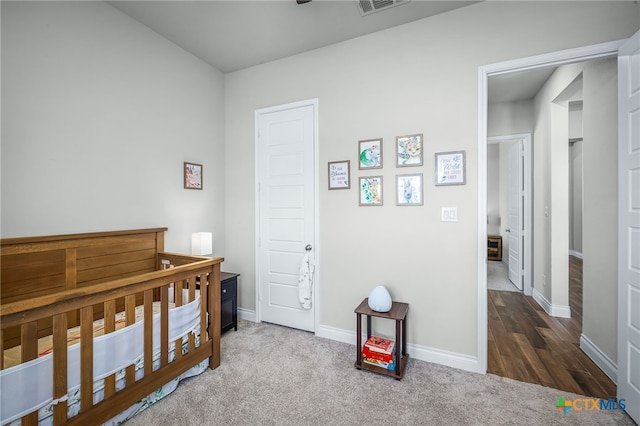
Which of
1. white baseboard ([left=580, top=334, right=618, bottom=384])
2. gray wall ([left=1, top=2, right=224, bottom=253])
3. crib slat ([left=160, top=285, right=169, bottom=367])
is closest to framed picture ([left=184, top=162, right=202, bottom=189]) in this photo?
gray wall ([left=1, top=2, right=224, bottom=253])

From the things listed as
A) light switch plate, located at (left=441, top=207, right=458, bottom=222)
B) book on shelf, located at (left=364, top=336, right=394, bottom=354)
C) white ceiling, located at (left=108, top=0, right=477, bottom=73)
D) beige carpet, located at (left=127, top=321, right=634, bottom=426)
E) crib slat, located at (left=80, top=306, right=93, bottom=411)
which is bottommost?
beige carpet, located at (left=127, top=321, right=634, bottom=426)

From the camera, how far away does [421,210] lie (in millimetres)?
2307

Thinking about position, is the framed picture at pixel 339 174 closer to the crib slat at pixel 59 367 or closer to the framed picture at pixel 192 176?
the framed picture at pixel 192 176

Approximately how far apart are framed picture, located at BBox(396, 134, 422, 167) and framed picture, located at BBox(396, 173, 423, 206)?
11 centimetres

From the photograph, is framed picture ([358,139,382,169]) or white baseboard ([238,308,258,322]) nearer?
framed picture ([358,139,382,169])

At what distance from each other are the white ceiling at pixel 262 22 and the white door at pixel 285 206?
57cm

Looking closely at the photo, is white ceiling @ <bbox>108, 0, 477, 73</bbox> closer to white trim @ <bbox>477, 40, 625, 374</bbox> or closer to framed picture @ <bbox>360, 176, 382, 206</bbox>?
white trim @ <bbox>477, 40, 625, 374</bbox>

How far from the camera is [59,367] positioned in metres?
1.29

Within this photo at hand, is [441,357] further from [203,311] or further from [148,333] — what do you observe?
[148,333]

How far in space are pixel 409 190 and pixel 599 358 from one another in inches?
76.3

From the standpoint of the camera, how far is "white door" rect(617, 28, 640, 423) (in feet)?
5.20

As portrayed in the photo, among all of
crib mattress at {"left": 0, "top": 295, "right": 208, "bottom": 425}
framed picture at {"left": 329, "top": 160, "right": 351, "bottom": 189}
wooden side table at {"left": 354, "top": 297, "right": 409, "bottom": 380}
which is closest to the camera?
crib mattress at {"left": 0, "top": 295, "right": 208, "bottom": 425}

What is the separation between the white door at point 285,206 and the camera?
9.12ft

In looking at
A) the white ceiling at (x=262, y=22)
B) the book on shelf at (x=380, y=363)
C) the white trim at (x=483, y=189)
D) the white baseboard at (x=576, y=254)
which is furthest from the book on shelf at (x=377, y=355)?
the white baseboard at (x=576, y=254)
